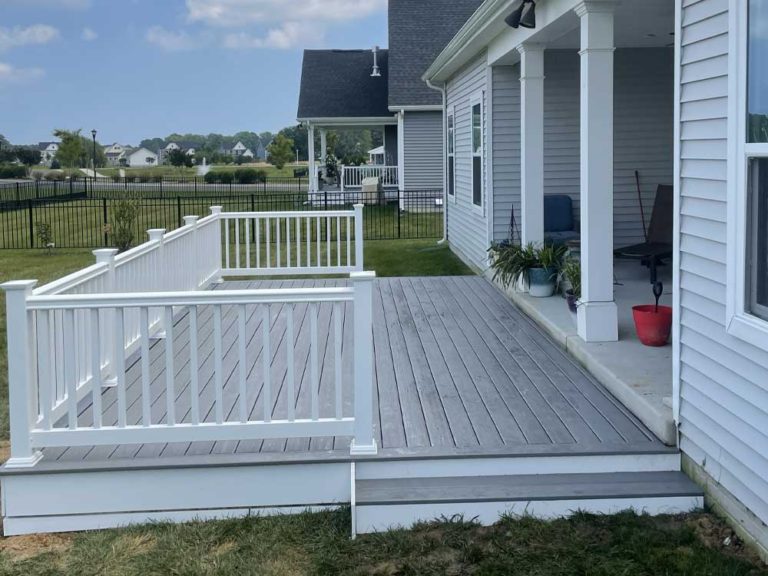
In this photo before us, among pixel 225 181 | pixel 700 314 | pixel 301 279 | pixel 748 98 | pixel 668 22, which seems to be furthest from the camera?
pixel 225 181

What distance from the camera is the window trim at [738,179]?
10.6ft

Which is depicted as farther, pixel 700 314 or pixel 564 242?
pixel 564 242

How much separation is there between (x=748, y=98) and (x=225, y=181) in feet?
136

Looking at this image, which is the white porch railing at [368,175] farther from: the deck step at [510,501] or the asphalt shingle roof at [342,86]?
the deck step at [510,501]

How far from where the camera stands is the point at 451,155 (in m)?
13.3

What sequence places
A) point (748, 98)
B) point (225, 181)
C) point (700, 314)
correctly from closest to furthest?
1. point (748, 98)
2. point (700, 314)
3. point (225, 181)

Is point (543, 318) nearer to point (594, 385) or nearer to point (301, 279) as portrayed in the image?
point (594, 385)

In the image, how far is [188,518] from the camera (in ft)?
12.7

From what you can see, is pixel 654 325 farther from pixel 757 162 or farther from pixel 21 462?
pixel 21 462

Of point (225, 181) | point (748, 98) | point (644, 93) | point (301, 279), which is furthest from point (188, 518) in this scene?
point (225, 181)

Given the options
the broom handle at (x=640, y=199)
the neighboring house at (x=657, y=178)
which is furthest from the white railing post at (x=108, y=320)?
the broom handle at (x=640, y=199)

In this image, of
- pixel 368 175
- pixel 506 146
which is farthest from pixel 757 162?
pixel 368 175

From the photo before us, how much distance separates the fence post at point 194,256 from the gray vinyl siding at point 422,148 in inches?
599

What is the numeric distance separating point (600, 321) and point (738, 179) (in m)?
2.38
